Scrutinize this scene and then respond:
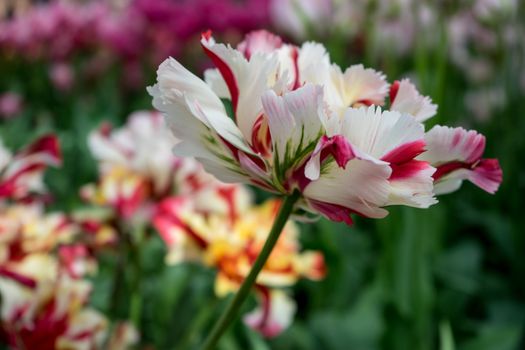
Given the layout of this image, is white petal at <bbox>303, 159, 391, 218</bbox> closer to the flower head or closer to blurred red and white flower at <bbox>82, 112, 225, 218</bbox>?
the flower head

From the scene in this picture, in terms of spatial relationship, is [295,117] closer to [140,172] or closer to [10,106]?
[140,172]

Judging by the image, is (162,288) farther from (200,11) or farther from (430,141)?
(200,11)

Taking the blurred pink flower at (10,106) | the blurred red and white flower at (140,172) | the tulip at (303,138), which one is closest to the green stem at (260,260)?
the tulip at (303,138)

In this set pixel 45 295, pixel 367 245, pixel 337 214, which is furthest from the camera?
pixel 367 245

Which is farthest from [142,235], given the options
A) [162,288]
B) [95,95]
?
[95,95]

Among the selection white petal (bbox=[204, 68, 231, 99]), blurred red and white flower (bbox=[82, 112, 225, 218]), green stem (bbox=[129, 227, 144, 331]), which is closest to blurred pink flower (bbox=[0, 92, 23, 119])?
blurred red and white flower (bbox=[82, 112, 225, 218])

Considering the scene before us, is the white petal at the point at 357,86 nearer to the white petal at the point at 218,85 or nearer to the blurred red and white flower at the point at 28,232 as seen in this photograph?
the white petal at the point at 218,85
